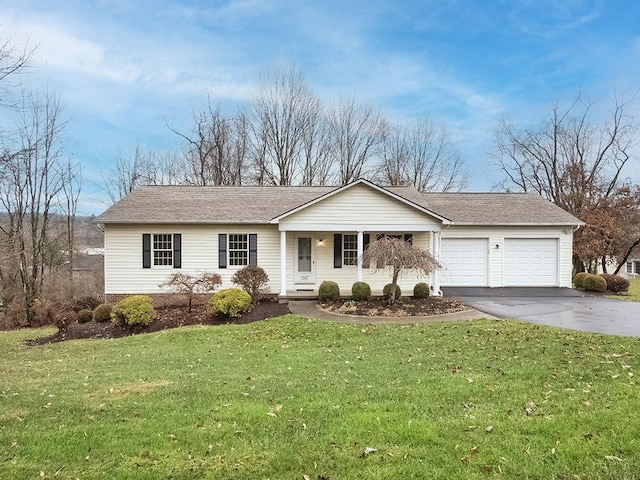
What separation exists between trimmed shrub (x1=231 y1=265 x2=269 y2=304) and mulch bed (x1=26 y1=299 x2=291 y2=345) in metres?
0.61

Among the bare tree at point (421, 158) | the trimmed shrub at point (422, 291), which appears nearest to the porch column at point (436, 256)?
the trimmed shrub at point (422, 291)

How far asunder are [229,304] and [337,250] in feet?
18.9

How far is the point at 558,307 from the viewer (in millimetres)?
14078

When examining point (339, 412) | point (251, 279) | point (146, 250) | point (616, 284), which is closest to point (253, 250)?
point (251, 279)

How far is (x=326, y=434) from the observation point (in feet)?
13.8

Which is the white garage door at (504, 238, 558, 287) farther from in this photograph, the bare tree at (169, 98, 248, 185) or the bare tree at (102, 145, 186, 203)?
the bare tree at (102, 145, 186, 203)

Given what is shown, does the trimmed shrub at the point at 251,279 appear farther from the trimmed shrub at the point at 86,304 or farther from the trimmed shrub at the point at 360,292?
the trimmed shrub at the point at 86,304

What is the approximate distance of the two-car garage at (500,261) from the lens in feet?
61.5

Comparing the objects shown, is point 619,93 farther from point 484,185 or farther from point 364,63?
point 364,63

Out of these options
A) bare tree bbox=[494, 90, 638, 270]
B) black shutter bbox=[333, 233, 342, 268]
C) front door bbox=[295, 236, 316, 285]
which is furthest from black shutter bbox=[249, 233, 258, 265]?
bare tree bbox=[494, 90, 638, 270]

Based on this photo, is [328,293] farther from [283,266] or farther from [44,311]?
[44,311]

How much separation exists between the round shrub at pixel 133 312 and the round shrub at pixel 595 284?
18.4 m

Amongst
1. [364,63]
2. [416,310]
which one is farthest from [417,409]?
[364,63]

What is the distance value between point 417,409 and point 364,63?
850 inches
